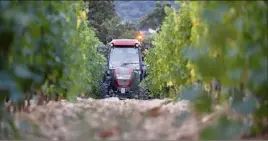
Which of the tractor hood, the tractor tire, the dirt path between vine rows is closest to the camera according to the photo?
the dirt path between vine rows

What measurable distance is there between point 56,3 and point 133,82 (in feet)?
29.3

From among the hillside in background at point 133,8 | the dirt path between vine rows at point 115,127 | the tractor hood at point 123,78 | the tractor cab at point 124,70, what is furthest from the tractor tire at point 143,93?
the hillside in background at point 133,8

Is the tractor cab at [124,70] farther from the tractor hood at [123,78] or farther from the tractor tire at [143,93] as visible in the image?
the tractor tire at [143,93]

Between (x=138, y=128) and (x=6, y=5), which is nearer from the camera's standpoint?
(x=6, y=5)

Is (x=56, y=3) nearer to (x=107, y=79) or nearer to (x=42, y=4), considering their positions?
(x=42, y=4)

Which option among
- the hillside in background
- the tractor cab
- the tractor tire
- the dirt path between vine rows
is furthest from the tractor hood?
the hillside in background

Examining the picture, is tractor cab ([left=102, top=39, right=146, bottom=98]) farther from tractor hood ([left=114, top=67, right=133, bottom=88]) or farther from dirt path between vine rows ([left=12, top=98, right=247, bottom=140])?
dirt path between vine rows ([left=12, top=98, right=247, bottom=140])

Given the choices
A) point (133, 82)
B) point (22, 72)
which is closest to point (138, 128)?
point (22, 72)

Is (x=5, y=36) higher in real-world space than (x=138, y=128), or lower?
higher

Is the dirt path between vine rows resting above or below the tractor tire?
above

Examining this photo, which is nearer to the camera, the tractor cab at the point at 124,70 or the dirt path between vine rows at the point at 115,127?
the dirt path between vine rows at the point at 115,127

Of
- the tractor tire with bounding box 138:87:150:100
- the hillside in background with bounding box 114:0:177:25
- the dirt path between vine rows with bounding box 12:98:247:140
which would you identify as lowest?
the tractor tire with bounding box 138:87:150:100

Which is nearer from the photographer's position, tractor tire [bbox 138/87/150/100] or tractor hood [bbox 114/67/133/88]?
tractor hood [bbox 114/67/133/88]

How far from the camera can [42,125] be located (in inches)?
126
